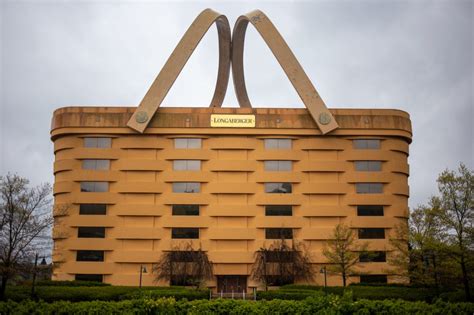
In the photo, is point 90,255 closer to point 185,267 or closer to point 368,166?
point 185,267

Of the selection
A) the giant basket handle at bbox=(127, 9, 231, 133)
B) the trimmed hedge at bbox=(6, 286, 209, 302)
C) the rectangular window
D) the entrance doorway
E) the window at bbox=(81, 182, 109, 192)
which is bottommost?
the trimmed hedge at bbox=(6, 286, 209, 302)

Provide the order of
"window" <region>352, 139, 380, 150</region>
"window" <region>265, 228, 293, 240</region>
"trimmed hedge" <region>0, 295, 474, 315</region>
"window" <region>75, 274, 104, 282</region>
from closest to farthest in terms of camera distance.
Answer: "trimmed hedge" <region>0, 295, 474, 315</region> < "window" <region>75, 274, 104, 282</region> < "window" <region>265, 228, 293, 240</region> < "window" <region>352, 139, 380, 150</region>

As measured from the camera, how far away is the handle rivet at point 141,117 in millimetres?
52844

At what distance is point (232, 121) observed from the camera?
5409 cm

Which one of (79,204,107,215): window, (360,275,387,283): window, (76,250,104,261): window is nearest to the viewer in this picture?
(360,275,387,283): window

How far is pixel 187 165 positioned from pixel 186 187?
2.37 meters

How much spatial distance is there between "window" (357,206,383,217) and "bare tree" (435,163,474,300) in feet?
54.4

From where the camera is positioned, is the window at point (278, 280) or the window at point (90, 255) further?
the window at point (90, 255)

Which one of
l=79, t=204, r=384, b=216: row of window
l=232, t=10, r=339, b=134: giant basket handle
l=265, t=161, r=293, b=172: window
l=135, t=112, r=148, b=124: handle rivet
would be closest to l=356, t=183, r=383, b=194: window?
l=79, t=204, r=384, b=216: row of window

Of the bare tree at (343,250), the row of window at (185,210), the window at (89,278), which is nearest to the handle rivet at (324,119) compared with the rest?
the row of window at (185,210)

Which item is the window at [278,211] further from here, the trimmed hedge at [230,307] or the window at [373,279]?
the trimmed hedge at [230,307]

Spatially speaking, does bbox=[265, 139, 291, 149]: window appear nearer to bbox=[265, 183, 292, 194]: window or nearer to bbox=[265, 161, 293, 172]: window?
bbox=[265, 161, 293, 172]: window

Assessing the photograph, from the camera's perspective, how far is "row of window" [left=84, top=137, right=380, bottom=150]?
54.3 meters

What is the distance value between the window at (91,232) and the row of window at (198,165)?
20.7 feet
